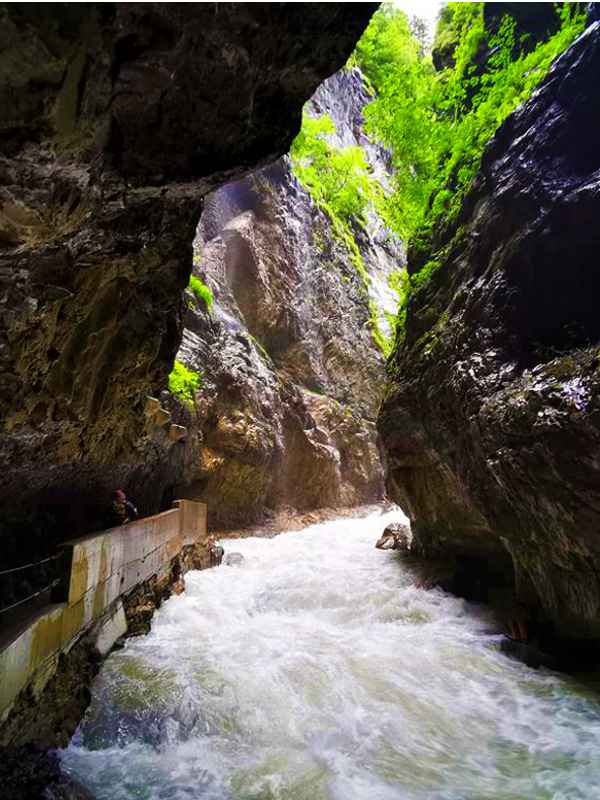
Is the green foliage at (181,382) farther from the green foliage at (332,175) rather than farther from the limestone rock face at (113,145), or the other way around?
the green foliage at (332,175)

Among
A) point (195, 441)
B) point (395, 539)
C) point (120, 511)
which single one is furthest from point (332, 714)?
point (195, 441)

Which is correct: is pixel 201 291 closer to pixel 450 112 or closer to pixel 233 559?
pixel 233 559

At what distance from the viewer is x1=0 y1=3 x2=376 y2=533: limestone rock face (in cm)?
240

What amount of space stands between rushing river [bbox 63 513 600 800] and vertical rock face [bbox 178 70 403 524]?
743 centimetres

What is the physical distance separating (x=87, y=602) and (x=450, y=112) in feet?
41.4

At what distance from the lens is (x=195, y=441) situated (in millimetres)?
13805

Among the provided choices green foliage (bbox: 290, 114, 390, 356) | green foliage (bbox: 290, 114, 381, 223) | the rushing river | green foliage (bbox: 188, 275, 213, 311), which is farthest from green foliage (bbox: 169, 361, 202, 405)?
green foliage (bbox: 290, 114, 381, 223)

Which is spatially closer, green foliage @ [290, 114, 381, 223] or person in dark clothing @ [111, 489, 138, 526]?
person in dark clothing @ [111, 489, 138, 526]

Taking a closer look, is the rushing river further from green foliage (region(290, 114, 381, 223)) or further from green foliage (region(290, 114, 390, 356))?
green foliage (region(290, 114, 381, 223))

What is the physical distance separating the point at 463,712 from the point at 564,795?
1.51 metres

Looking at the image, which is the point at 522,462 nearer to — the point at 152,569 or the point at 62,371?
the point at 62,371

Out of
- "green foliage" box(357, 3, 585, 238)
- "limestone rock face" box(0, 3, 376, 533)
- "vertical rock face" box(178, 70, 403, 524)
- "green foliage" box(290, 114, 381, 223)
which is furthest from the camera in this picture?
"green foliage" box(290, 114, 381, 223)

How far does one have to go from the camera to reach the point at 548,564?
258 inches

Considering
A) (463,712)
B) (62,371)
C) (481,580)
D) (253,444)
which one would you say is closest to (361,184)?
(253,444)
